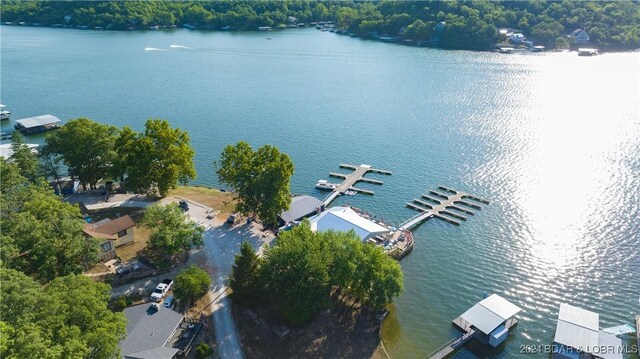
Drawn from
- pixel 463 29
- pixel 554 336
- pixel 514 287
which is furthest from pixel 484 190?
pixel 463 29

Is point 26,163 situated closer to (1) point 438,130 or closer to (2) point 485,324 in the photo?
(2) point 485,324

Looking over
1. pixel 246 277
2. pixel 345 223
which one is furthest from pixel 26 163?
pixel 345 223

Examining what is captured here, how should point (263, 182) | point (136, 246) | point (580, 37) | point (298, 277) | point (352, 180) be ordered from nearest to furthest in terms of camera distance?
1. point (298, 277)
2. point (136, 246)
3. point (263, 182)
4. point (352, 180)
5. point (580, 37)

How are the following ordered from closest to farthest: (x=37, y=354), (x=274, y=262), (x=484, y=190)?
1. (x=37, y=354)
2. (x=274, y=262)
3. (x=484, y=190)

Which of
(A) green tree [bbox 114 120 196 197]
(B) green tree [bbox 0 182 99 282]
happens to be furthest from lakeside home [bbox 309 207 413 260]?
(B) green tree [bbox 0 182 99 282]

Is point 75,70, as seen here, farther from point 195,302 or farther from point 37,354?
point 37,354
